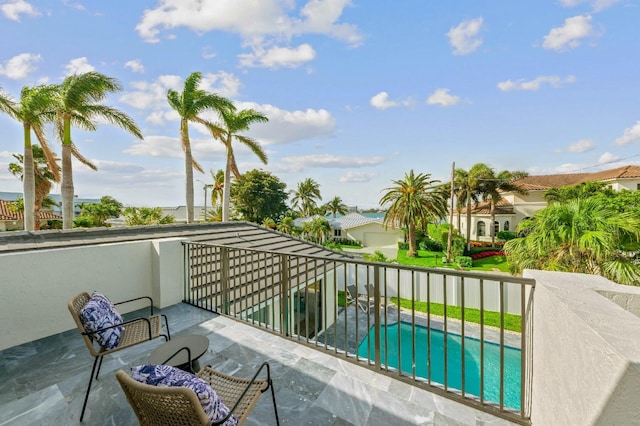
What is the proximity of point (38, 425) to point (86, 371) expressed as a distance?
0.74m

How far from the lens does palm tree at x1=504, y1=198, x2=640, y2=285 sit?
444cm

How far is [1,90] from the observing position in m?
9.66

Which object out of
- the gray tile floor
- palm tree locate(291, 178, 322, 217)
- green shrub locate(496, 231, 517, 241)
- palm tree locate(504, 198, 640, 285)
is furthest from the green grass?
palm tree locate(291, 178, 322, 217)

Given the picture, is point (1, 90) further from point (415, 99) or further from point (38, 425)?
point (415, 99)

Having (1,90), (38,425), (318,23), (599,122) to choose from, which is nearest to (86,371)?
(38,425)

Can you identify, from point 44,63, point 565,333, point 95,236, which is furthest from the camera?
point 44,63

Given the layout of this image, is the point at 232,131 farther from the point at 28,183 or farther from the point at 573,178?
the point at 573,178

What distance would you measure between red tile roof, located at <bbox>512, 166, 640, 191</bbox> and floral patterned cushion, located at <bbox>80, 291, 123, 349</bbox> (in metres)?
34.2

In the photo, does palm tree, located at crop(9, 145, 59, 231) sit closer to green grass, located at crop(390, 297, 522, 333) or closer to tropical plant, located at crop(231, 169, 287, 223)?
tropical plant, located at crop(231, 169, 287, 223)

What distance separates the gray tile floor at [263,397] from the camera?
2045 mm

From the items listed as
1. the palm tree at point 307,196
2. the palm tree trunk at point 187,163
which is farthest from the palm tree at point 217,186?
the palm tree at point 307,196

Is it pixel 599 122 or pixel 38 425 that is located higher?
pixel 599 122

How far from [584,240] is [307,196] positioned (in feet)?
130

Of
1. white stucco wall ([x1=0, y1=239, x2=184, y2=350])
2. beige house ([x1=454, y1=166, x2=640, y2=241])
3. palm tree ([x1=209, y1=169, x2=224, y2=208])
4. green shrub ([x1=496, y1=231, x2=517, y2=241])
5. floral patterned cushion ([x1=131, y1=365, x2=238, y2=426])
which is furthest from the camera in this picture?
palm tree ([x1=209, y1=169, x2=224, y2=208])
